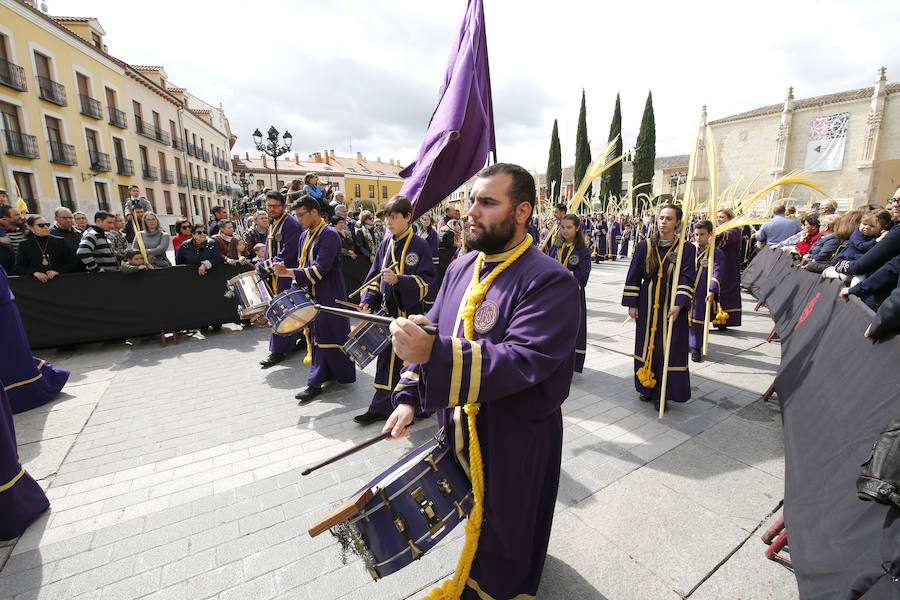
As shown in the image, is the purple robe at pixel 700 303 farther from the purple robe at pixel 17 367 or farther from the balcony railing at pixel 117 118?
the balcony railing at pixel 117 118

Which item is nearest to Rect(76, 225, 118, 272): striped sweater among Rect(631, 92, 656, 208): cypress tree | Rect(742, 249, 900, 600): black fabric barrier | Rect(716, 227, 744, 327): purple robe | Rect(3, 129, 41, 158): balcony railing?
Rect(742, 249, 900, 600): black fabric barrier

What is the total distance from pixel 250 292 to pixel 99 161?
89.6ft

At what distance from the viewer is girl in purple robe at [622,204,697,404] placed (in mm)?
4383

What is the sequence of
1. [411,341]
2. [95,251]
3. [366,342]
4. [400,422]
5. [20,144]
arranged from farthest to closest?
[20,144]
[95,251]
[366,342]
[400,422]
[411,341]

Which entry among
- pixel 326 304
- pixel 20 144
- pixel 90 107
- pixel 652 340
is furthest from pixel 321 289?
pixel 90 107

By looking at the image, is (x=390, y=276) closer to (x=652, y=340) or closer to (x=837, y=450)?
(x=652, y=340)

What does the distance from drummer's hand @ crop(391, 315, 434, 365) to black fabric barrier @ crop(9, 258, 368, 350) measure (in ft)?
23.8

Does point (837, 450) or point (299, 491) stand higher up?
point (837, 450)

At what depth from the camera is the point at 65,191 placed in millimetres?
21844

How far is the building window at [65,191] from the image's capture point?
21391mm

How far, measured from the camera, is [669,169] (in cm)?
5412

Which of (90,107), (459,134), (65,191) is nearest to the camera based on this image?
(459,134)

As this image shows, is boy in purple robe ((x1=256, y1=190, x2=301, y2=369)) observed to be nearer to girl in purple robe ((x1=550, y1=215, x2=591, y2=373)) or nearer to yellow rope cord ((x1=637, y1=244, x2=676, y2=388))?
girl in purple robe ((x1=550, y1=215, x2=591, y2=373))

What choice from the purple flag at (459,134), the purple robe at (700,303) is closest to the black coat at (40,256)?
the purple flag at (459,134)
